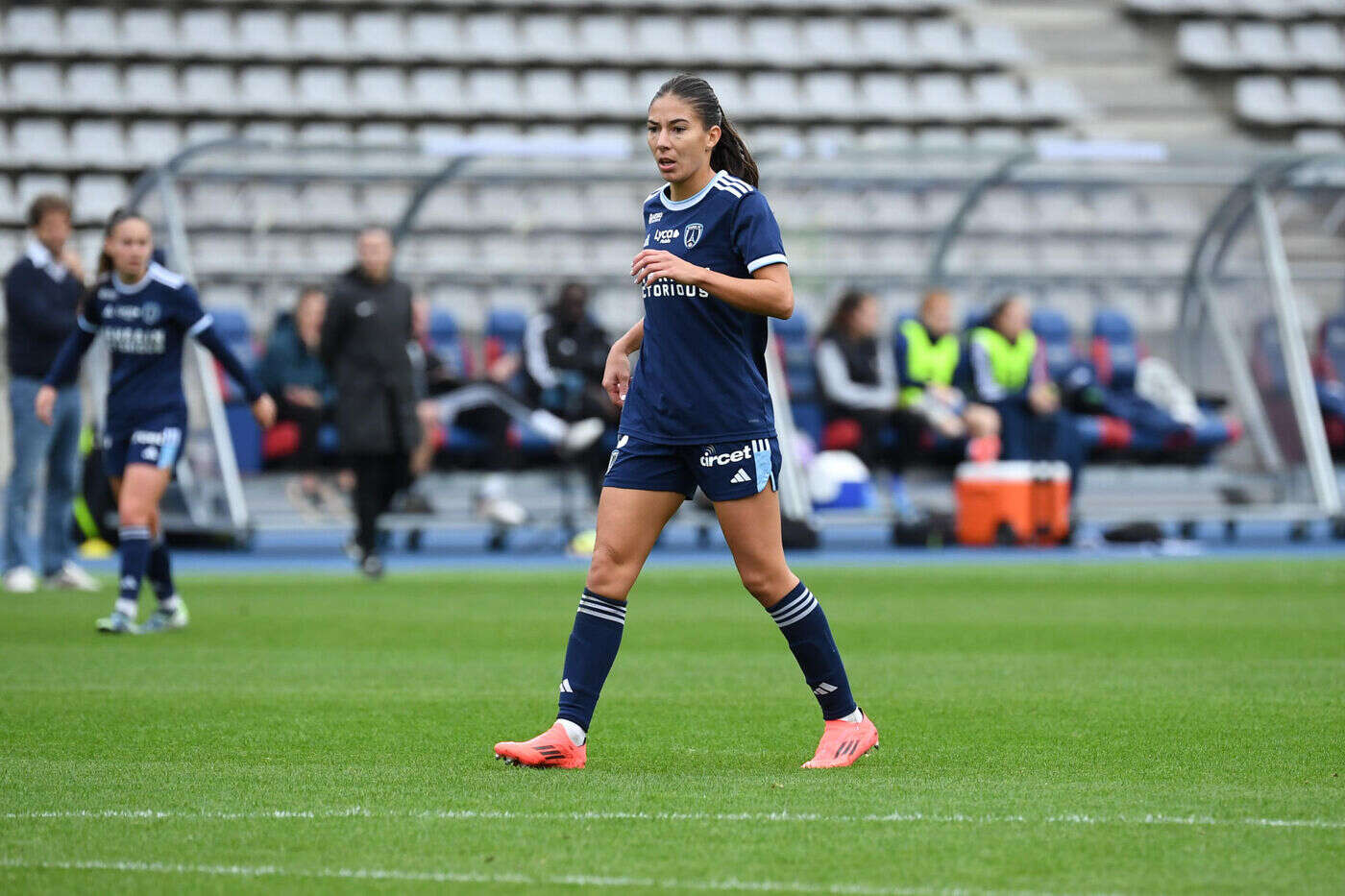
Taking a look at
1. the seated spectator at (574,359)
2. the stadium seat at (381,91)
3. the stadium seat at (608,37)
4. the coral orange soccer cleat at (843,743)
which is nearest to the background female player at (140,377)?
the coral orange soccer cleat at (843,743)

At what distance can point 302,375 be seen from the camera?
53.4ft

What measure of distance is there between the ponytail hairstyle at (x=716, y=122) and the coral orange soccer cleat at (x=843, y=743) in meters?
1.63

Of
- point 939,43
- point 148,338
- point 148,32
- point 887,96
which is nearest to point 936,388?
point 148,338

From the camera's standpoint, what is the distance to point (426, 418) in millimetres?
16234

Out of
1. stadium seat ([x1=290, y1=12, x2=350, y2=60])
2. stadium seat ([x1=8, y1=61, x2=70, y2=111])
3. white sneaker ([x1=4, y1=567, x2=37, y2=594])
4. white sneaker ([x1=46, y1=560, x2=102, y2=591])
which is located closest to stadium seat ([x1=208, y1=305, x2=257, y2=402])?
white sneaker ([x1=46, y1=560, x2=102, y2=591])

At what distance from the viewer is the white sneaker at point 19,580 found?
483 inches

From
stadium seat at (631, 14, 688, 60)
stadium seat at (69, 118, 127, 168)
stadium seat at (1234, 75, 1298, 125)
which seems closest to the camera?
stadium seat at (69, 118, 127, 168)

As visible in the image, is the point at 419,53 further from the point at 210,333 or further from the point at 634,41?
the point at 210,333

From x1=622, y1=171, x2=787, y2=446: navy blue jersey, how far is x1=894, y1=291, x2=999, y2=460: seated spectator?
1157cm

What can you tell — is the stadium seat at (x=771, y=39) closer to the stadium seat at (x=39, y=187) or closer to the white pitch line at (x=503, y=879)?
the stadium seat at (x=39, y=187)

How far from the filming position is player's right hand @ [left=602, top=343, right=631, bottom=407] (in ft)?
18.7

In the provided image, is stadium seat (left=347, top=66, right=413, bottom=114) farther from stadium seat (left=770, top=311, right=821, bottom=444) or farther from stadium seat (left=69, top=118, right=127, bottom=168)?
stadium seat (left=770, top=311, right=821, bottom=444)

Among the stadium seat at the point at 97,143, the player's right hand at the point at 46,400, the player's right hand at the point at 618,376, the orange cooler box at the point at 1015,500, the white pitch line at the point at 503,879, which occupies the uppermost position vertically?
the stadium seat at the point at 97,143

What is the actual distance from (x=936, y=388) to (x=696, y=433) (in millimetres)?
11923
